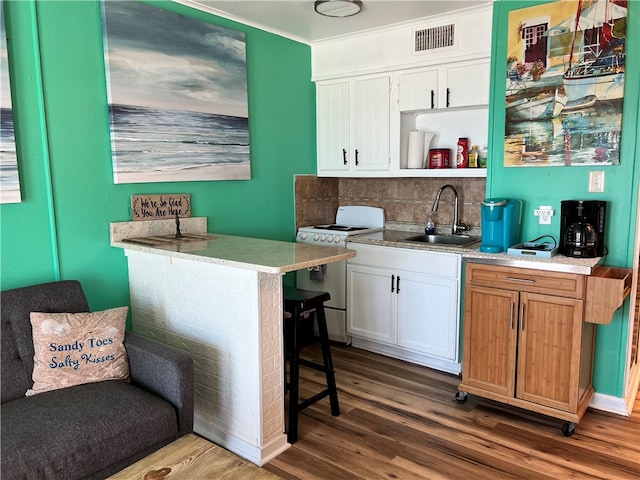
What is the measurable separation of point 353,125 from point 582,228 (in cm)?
192

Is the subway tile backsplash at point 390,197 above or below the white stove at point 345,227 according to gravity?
above

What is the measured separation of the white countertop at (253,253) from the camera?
211 cm

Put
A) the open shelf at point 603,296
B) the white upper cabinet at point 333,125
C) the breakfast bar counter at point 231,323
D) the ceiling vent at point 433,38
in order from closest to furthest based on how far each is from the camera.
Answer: the breakfast bar counter at point 231,323 < the open shelf at point 603,296 < the ceiling vent at point 433,38 < the white upper cabinet at point 333,125

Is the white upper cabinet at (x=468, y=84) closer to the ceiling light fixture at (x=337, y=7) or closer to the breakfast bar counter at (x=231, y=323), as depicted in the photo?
the ceiling light fixture at (x=337, y=7)

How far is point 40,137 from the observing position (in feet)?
8.18

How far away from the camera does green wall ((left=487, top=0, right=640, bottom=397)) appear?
8.70ft

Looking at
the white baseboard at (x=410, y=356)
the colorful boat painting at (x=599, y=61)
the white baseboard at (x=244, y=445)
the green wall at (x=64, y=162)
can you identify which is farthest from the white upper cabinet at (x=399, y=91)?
the white baseboard at (x=244, y=445)

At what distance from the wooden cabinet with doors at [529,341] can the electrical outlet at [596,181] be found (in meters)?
Answer: 0.61

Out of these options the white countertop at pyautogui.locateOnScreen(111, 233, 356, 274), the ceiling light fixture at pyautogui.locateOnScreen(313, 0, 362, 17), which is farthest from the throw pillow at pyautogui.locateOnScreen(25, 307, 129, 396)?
the ceiling light fixture at pyautogui.locateOnScreen(313, 0, 362, 17)

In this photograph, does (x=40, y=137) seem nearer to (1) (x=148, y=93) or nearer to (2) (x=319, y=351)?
(1) (x=148, y=93)

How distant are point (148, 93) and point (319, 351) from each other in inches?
86.3

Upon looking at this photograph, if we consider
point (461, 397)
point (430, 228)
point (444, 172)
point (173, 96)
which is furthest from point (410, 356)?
point (173, 96)

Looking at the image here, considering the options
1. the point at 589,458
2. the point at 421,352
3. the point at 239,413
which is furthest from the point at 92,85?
the point at 589,458

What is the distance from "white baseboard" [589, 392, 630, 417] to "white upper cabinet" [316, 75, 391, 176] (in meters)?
2.08
